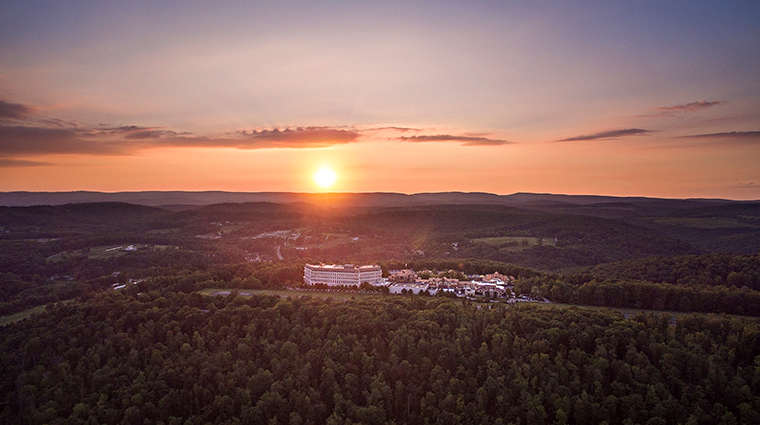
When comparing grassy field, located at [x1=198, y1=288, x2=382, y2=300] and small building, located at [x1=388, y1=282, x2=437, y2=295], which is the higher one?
small building, located at [x1=388, y1=282, x2=437, y2=295]

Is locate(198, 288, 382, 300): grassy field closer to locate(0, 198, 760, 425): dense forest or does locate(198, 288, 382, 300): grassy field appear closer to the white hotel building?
locate(0, 198, 760, 425): dense forest

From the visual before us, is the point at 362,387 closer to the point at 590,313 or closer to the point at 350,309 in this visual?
the point at 350,309

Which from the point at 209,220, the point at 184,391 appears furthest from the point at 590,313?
the point at 209,220

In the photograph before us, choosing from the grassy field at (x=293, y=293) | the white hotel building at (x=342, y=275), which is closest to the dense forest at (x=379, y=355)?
the grassy field at (x=293, y=293)

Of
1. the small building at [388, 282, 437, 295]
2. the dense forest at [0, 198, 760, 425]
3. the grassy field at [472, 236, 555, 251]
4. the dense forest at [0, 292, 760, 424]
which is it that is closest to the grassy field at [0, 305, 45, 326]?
the dense forest at [0, 198, 760, 425]

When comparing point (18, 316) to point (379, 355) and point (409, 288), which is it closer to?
point (379, 355)

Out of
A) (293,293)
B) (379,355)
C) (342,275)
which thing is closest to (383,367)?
(379,355)

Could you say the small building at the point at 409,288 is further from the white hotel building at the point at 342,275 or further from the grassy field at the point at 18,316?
the grassy field at the point at 18,316
